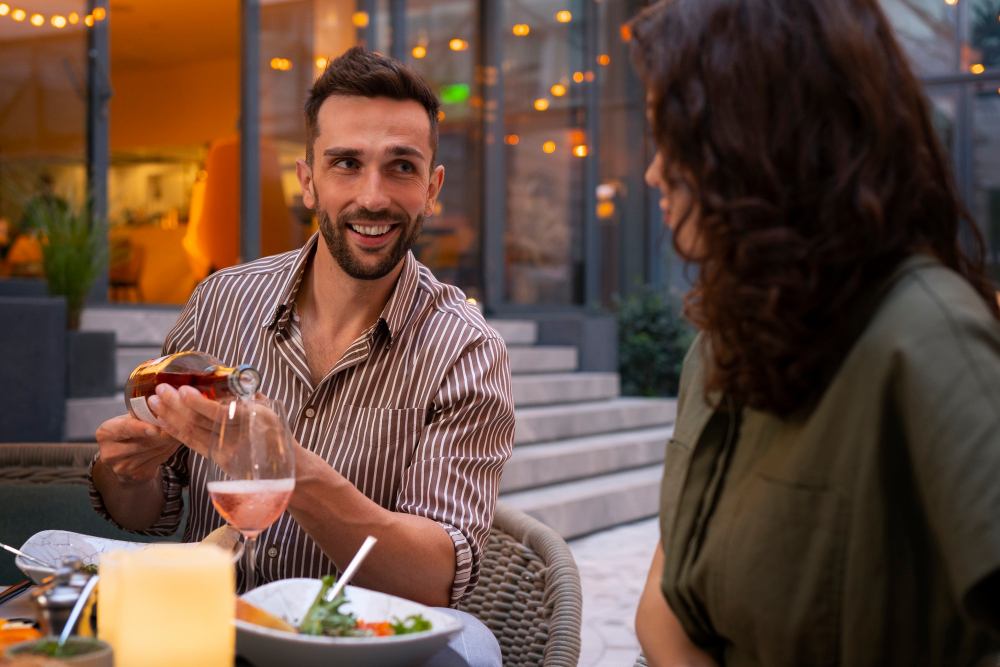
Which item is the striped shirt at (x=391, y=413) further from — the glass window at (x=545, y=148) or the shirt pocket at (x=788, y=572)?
the glass window at (x=545, y=148)

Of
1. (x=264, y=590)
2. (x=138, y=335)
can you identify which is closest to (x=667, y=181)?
(x=264, y=590)

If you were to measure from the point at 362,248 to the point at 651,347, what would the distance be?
239 inches

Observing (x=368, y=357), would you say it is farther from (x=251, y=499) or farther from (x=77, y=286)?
(x=77, y=286)

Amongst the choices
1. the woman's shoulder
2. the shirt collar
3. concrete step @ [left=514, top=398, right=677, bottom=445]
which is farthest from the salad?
concrete step @ [left=514, top=398, right=677, bottom=445]

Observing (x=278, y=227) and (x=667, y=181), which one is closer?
(x=667, y=181)

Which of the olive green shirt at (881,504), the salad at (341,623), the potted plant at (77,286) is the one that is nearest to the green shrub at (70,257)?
the potted plant at (77,286)

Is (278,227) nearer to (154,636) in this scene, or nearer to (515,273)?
(515,273)

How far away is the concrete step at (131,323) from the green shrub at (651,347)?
13.6 ft

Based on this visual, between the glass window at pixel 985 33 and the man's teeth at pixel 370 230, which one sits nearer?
the man's teeth at pixel 370 230

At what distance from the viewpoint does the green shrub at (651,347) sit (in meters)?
7.50

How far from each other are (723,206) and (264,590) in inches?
23.3

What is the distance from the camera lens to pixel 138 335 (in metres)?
4.22

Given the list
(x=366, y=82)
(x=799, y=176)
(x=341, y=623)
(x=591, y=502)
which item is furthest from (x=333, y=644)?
(x=591, y=502)

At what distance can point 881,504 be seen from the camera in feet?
2.59
